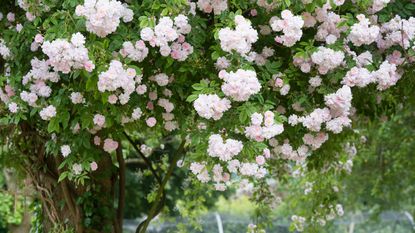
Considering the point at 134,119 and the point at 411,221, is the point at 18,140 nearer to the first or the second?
the point at 134,119

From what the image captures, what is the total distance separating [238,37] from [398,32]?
0.91 metres

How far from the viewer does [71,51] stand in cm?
251

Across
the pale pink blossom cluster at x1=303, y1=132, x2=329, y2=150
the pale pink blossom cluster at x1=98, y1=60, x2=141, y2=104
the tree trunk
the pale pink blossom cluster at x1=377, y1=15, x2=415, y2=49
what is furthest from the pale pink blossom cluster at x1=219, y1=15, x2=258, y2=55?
the tree trunk

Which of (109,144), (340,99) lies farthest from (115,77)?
(340,99)

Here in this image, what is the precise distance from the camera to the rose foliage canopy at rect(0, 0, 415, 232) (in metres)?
2.61

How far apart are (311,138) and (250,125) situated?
2.06ft

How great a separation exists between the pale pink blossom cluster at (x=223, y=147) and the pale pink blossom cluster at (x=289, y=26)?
48 cm

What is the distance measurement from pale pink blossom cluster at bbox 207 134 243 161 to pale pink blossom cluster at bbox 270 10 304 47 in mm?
476

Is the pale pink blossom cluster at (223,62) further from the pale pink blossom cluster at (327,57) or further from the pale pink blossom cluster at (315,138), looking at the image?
the pale pink blossom cluster at (315,138)

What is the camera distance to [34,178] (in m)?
3.89

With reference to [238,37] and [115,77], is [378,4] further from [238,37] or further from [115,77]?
[115,77]

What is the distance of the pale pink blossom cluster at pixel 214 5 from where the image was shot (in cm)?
282

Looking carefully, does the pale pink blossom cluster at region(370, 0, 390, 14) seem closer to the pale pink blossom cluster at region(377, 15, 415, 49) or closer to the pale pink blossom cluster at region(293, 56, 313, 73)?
the pale pink blossom cluster at region(377, 15, 415, 49)

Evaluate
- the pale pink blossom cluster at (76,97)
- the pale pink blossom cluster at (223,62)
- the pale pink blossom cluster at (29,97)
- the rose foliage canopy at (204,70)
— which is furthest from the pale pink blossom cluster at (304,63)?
the pale pink blossom cluster at (29,97)
